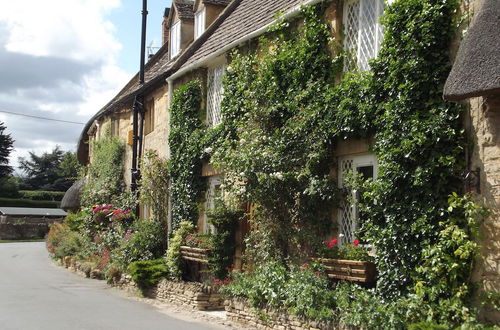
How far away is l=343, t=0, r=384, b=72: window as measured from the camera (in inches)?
372

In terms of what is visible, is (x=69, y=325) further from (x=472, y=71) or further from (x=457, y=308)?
(x=472, y=71)

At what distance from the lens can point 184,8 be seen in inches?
759

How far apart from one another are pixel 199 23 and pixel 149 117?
3.35 m

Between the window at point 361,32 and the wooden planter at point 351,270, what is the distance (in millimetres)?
3042

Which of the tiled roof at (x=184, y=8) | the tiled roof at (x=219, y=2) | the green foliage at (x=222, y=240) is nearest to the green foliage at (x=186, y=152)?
the green foliage at (x=222, y=240)

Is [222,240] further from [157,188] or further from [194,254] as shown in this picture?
[157,188]

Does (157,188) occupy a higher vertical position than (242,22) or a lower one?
lower

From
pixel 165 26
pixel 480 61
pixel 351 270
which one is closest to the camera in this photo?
pixel 480 61

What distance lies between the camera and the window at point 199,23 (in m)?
17.7

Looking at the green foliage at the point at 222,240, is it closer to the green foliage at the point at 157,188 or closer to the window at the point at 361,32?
the window at the point at 361,32

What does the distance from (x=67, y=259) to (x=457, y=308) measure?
1635 cm

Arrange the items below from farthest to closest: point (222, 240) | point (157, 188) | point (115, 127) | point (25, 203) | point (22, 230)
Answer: point (25, 203), point (22, 230), point (115, 127), point (157, 188), point (222, 240)

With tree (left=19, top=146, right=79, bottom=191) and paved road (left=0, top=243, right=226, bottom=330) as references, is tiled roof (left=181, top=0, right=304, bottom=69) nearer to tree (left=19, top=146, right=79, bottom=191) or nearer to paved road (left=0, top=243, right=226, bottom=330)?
paved road (left=0, top=243, right=226, bottom=330)

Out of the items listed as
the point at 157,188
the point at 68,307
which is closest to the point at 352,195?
the point at 68,307
